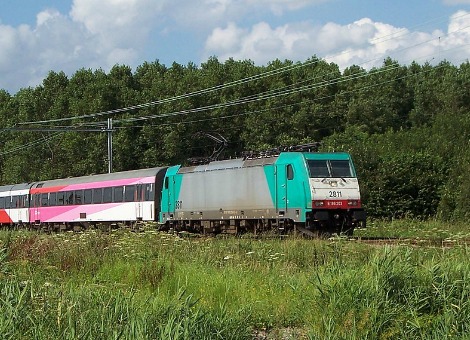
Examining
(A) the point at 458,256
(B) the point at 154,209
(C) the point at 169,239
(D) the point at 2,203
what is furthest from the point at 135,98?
(A) the point at 458,256

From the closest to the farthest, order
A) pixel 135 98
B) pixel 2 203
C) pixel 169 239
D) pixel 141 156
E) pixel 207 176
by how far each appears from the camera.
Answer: pixel 169 239 < pixel 207 176 < pixel 2 203 < pixel 141 156 < pixel 135 98

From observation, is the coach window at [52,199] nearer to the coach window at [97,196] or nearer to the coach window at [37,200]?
the coach window at [37,200]

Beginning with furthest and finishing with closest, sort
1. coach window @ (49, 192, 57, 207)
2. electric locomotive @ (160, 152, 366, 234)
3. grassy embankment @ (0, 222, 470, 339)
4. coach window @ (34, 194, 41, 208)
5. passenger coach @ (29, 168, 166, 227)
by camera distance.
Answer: coach window @ (34, 194, 41, 208), coach window @ (49, 192, 57, 207), passenger coach @ (29, 168, 166, 227), electric locomotive @ (160, 152, 366, 234), grassy embankment @ (0, 222, 470, 339)

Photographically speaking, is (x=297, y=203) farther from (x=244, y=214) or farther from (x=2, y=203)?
(x=2, y=203)

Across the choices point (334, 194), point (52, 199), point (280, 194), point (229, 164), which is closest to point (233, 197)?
point (229, 164)

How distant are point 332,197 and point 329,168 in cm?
117

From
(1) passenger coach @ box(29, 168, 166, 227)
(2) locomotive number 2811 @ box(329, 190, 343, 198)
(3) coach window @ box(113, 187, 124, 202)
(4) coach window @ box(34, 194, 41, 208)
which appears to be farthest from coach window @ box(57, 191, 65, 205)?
(2) locomotive number 2811 @ box(329, 190, 343, 198)

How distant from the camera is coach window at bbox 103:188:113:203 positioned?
34597 millimetres

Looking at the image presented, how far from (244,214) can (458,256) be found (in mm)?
14068

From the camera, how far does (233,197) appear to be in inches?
1021

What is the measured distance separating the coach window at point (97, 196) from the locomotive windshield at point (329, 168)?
15.7 m

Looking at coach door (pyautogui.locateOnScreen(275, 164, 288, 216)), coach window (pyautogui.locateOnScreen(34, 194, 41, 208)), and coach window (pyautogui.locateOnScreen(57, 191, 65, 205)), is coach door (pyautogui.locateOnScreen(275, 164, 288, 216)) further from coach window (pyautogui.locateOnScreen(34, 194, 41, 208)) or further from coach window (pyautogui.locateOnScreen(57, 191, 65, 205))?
coach window (pyautogui.locateOnScreen(34, 194, 41, 208))

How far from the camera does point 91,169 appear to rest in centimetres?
6303

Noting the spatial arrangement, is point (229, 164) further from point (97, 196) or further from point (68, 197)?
point (68, 197)
